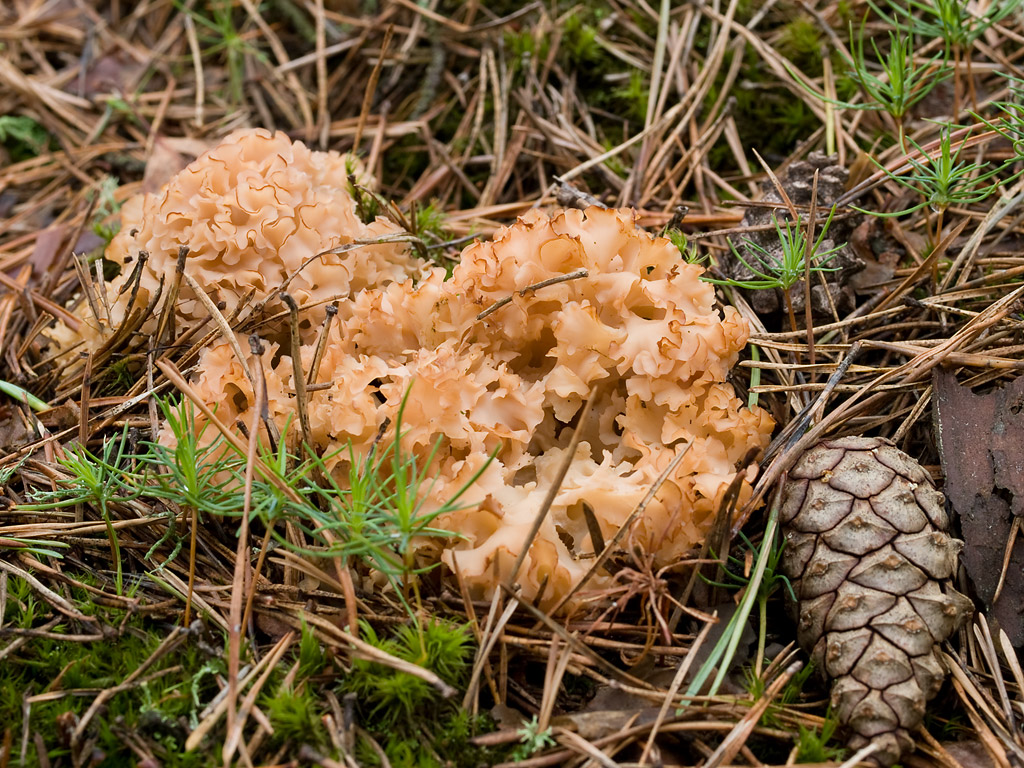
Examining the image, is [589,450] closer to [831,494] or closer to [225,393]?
[831,494]

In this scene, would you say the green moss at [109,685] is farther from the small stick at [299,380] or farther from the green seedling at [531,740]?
the green seedling at [531,740]

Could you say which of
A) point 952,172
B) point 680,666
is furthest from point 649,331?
point 952,172

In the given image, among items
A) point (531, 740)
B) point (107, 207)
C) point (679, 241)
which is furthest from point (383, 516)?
point (107, 207)

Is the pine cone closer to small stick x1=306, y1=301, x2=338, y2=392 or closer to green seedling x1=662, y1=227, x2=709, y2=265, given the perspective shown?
green seedling x1=662, y1=227, x2=709, y2=265

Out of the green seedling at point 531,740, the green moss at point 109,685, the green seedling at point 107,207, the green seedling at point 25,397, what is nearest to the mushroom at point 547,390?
the green seedling at point 531,740

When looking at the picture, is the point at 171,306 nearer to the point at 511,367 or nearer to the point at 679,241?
the point at 511,367
